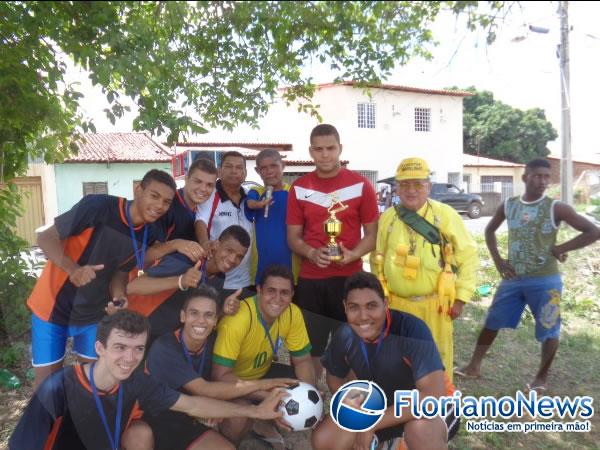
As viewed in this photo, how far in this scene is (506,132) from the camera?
4289mm

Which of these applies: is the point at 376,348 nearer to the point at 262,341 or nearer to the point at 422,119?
the point at 262,341

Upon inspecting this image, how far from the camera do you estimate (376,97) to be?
3.57 m

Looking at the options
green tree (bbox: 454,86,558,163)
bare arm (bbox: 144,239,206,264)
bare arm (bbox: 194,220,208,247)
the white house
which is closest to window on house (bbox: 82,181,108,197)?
bare arm (bbox: 194,220,208,247)

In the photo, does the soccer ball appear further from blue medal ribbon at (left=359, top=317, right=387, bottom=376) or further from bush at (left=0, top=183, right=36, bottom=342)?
bush at (left=0, top=183, right=36, bottom=342)

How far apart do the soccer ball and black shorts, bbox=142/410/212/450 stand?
451 millimetres

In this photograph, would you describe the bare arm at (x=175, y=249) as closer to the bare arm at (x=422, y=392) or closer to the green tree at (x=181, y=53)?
the green tree at (x=181, y=53)

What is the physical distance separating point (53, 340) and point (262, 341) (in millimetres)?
1304

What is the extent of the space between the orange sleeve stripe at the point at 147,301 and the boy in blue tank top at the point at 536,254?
7.82 ft

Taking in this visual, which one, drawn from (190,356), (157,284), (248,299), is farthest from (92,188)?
(190,356)

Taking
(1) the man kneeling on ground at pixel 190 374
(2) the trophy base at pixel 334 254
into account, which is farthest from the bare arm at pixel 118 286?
(2) the trophy base at pixel 334 254

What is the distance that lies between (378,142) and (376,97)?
0.35 metres

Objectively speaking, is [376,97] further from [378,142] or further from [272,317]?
[272,317]

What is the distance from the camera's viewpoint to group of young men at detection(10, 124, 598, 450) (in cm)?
251

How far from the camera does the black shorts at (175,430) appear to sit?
8.75 feet
